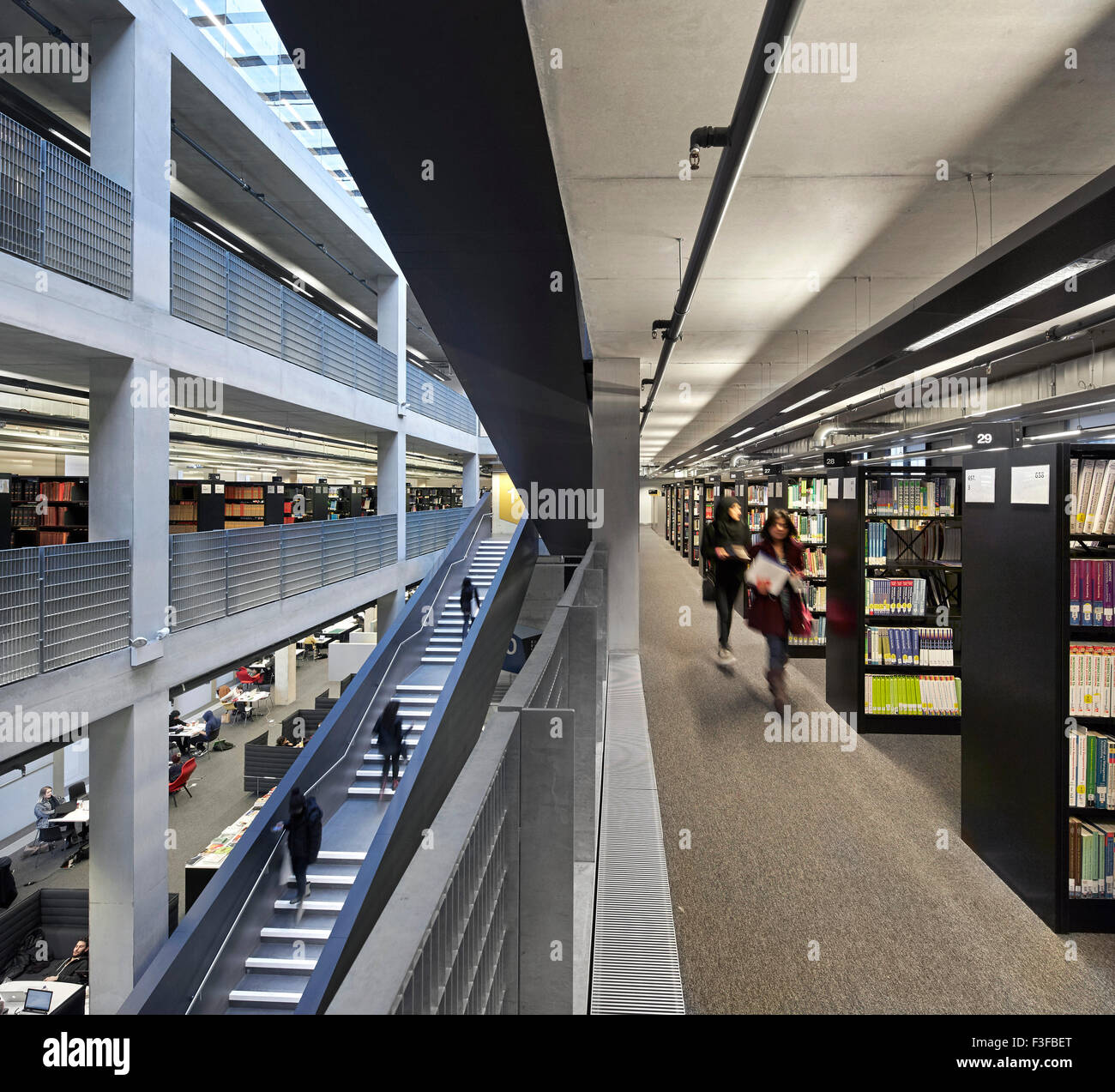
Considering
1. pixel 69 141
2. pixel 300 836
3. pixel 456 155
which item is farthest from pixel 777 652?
pixel 69 141

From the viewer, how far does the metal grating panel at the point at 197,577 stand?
6.30 metres

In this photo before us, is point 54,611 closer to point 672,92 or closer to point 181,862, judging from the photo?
point 672,92

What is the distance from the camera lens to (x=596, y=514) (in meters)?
8.16

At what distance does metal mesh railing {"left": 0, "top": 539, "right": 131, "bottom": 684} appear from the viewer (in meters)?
4.53

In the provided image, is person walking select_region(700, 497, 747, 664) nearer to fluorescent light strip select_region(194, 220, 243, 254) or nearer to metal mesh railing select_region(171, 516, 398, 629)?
metal mesh railing select_region(171, 516, 398, 629)

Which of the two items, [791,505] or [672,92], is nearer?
[672,92]

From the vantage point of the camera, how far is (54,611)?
15.7 feet

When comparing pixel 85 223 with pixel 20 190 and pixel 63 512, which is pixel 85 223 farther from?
pixel 63 512

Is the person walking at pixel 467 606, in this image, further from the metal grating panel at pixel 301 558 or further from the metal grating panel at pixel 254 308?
the metal grating panel at pixel 254 308

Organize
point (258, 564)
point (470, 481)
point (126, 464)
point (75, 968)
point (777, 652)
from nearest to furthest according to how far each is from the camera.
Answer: point (777, 652)
point (126, 464)
point (75, 968)
point (258, 564)
point (470, 481)

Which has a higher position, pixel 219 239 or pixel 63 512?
pixel 219 239

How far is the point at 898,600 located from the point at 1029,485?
2519mm

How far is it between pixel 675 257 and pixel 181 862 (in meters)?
11.0
